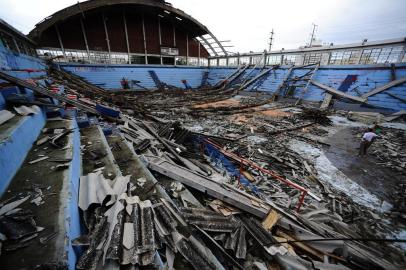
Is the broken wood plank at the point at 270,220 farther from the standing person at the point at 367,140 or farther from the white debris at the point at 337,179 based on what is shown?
the standing person at the point at 367,140

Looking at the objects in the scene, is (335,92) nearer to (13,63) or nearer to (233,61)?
(233,61)

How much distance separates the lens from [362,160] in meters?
6.60

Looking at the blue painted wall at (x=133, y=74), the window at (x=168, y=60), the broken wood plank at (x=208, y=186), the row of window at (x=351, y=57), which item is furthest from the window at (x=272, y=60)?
the broken wood plank at (x=208, y=186)

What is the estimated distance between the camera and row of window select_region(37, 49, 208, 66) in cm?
2119

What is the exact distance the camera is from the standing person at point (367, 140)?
6477 millimetres

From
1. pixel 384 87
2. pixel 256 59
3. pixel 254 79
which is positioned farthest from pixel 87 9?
pixel 384 87

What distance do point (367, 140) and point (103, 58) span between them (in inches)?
1122

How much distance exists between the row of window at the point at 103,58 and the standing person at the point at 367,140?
2677cm

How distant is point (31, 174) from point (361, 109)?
17906mm

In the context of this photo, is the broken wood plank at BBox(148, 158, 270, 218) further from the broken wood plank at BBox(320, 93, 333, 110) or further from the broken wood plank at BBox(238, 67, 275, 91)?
the broken wood plank at BBox(238, 67, 275, 91)

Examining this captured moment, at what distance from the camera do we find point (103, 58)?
23906 mm

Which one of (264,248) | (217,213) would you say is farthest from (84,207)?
(264,248)

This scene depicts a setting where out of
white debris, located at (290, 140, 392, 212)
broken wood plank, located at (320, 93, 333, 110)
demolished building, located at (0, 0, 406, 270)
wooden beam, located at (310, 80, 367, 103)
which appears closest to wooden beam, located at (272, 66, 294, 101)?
wooden beam, located at (310, 80, 367, 103)

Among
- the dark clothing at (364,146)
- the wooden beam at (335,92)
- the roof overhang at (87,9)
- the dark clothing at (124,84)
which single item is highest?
the roof overhang at (87,9)
